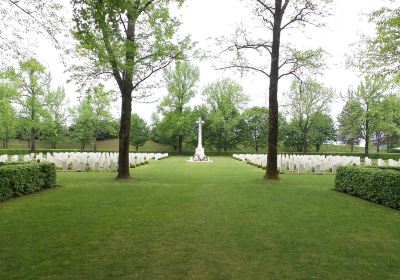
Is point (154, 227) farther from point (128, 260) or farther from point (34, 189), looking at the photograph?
point (34, 189)

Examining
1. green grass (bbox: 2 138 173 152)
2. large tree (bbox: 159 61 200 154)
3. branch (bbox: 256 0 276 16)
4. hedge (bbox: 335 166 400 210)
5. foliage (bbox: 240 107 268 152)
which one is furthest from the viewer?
green grass (bbox: 2 138 173 152)

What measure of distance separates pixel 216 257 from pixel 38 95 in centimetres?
4136

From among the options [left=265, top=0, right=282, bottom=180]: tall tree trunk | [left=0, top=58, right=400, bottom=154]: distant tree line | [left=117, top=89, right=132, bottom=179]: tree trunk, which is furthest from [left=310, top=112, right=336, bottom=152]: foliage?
[left=117, top=89, right=132, bottom=179]: tree trunk

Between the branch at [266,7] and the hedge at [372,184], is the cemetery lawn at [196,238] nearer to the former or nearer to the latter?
the hedge at [372,184]

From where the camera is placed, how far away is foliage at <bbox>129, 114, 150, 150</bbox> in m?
60.2

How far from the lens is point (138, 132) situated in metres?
60.6

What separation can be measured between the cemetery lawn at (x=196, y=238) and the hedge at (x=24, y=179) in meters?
0.60

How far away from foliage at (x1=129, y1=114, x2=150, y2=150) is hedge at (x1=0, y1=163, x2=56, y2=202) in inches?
1846

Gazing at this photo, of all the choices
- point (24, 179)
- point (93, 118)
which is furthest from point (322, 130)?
point (24, 179)

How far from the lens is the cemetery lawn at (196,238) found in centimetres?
497

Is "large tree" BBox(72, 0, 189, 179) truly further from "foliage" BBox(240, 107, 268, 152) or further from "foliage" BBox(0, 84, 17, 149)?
"foliage" BBox(240, 107, 268, 152)

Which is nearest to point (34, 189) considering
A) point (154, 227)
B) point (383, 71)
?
point (154, 227)

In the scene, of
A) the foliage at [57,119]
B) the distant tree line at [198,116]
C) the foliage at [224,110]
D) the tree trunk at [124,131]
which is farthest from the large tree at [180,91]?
the tree trunk at [124,131]

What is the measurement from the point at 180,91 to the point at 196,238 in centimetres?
4749
